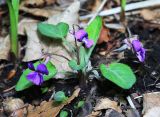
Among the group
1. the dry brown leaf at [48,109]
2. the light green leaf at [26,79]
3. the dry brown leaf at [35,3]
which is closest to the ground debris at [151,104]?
the dry brown leaf at [48,109]

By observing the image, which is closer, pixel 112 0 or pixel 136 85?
pixel 136 85

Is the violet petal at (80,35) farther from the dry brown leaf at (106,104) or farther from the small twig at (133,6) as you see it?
the small twig at (133,6)

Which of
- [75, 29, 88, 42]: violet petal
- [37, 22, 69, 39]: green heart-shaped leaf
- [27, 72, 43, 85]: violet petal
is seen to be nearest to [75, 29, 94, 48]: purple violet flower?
[75, 29, 88, 42]: violet petal

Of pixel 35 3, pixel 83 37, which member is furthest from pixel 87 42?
pixel 35 3

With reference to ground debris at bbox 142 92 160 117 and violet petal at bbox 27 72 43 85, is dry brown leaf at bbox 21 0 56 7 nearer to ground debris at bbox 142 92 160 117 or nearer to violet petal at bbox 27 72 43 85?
violet petal at bbox 27 72 43 85

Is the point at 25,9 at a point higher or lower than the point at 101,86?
higher

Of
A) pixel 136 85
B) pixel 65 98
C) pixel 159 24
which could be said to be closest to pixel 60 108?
pixel 65 98

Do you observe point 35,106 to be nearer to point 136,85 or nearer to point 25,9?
point 136,85
